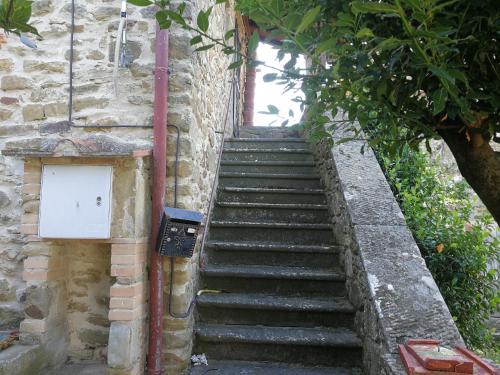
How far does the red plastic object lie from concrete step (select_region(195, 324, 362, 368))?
0.76 metres

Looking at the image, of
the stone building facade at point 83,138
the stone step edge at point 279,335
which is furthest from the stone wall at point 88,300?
the stone step edge at point 279,335

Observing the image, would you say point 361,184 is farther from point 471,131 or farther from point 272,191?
point 471,131

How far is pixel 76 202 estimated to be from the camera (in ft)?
7.70

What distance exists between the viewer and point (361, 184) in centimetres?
328

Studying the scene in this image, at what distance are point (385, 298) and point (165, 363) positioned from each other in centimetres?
148

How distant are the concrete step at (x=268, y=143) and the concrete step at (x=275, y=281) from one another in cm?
229

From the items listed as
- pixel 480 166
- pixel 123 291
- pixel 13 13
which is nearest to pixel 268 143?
pixel 123 291

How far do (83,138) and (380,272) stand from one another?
2.08 metres

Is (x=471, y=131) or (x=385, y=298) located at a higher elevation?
(x=471, y=131)

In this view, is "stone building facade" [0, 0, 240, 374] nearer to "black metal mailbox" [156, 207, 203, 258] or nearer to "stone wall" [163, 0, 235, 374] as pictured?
"stone wall" [163, 0, 235, 374]

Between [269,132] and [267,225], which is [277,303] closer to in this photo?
[267,225]

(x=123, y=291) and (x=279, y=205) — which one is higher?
(x=279, y=205)

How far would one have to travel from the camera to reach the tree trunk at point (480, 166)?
1.31 metres

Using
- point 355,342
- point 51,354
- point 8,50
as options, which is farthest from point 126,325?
point 8,50
